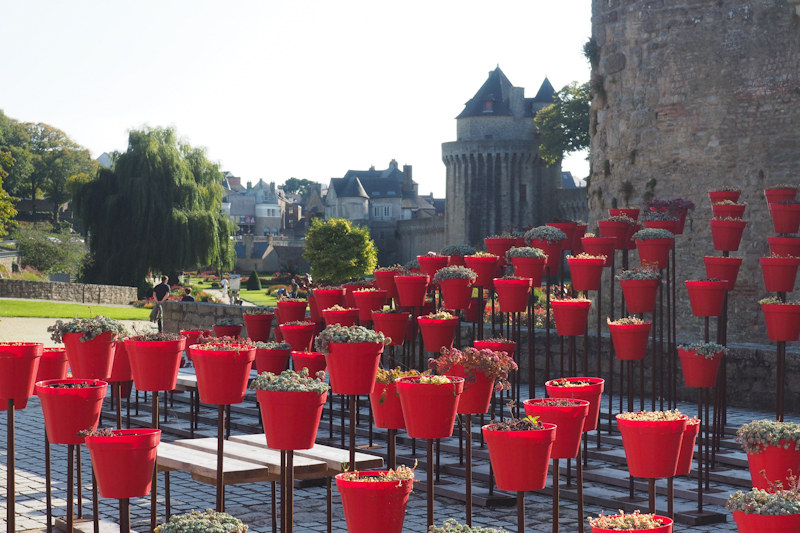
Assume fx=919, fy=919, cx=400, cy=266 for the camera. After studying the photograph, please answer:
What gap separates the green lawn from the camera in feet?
86.1

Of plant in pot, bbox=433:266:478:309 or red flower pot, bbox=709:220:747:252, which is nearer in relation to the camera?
plant in pot, bbox=433:266:478:309

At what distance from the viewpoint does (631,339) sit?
26.3 feet

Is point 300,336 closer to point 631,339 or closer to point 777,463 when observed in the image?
point 631,339

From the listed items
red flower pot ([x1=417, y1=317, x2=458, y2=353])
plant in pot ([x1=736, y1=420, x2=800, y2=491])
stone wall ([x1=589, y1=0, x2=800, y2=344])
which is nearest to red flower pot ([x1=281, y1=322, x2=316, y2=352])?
red flower pot ([x1=417, y1=317, x2=458, y2=353])

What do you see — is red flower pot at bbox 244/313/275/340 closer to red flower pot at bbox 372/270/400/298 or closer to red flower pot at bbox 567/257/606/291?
red flower pot at bbox 372/270/400/298

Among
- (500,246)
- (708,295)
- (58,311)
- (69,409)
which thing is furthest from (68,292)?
(69,409)

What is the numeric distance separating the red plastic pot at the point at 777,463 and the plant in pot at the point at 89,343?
415cm

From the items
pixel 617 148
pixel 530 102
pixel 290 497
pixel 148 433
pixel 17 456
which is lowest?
pixel 17 456

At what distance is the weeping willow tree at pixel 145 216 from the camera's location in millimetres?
33625

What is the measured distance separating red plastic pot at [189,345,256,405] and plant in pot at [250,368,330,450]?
0.41 metres

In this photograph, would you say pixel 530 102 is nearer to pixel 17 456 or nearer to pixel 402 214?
pixel 402 214

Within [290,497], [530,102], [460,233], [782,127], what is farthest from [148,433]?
[530,102]

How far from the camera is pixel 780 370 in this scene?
285 inches

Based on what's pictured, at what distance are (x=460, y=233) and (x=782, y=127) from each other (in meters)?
37.0
